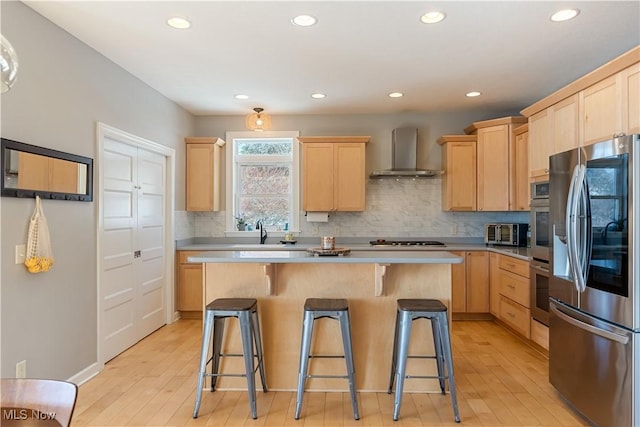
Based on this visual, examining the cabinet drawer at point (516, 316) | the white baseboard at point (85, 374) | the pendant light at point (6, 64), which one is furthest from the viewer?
the cabinet drawer at point (516, 316)

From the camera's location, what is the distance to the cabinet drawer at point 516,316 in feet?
12.5

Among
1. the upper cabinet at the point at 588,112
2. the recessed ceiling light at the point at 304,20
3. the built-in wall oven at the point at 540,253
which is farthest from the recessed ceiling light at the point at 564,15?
the recessed ceiling light at the point at 304,20

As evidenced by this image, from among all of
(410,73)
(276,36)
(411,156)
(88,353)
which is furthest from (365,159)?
(88,353)

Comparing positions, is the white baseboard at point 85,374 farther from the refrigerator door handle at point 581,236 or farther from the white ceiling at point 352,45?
the refrigerator door handle at point 581,236

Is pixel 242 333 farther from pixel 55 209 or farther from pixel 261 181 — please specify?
pixel 261 181

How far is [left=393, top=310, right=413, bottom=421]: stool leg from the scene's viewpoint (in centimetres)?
249

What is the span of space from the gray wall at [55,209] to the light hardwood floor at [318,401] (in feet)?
1.35

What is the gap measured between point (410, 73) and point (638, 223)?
235cm

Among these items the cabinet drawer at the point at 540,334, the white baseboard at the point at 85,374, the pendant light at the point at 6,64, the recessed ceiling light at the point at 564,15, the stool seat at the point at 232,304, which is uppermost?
the recessed ceiling light at the point at 564,15

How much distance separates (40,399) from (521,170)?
4.77 m

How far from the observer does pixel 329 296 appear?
116 inches

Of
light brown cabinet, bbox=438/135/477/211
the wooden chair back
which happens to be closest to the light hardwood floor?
the wooden chair back

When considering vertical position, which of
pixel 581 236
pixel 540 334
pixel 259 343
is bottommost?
pixel 540 334

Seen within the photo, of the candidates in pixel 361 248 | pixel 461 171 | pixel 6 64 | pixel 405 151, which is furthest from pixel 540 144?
pixel 6 64
